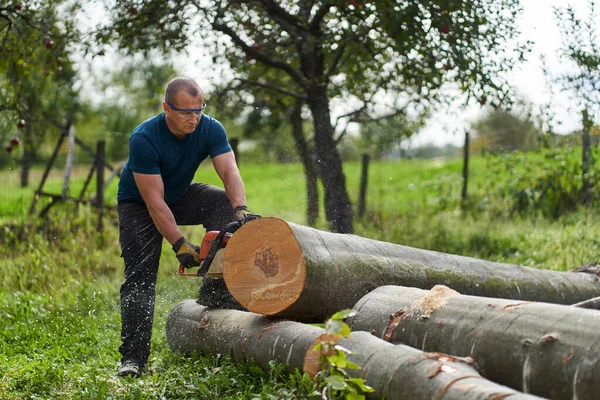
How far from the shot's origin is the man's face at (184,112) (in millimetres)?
4918

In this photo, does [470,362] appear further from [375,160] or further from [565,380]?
[375,160]

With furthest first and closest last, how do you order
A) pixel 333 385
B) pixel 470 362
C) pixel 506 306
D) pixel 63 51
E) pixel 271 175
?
pixel 271 175
pixel 63 51
pixel 506 306
pixel 470 362
pixel 333 385

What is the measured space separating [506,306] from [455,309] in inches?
11.6

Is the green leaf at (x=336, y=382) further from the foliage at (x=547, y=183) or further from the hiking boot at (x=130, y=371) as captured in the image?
the foliage at (x=547, y=183)

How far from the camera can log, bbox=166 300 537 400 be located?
3.11 metres

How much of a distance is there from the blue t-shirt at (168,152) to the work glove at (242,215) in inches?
20.5

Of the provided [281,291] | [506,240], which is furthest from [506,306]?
[506,240]

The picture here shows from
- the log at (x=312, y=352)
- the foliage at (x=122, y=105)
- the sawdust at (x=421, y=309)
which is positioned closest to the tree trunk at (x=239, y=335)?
the log at (x=312, y=352)

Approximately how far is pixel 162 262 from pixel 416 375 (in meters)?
6.46

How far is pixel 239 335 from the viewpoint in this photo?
15.2 feet

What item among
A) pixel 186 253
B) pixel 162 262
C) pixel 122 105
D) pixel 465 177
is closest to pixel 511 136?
pixel 465 177

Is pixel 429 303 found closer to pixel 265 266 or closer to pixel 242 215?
pixel 265 266

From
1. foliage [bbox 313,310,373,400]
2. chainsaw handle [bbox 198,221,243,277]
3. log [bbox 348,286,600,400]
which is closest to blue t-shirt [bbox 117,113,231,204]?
chainsaw handle [bbox 198,221,243,277]

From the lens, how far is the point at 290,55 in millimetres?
10461
